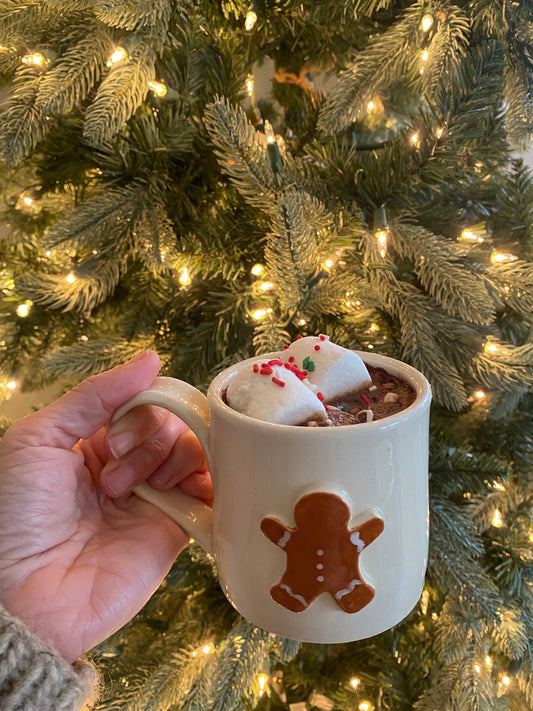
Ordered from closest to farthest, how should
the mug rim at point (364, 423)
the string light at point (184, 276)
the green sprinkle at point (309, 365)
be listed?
1. the mug rim at point (364, 423)
2. the green sprinkle at point (309, 365)
3. the string light at point (184, 276)

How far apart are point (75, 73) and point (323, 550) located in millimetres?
700

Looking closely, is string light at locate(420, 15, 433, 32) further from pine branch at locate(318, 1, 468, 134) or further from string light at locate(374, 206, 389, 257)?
string light at locate(374, 206, 389, 257)

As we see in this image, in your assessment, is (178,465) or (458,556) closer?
(178,465)

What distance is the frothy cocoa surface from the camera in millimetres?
551

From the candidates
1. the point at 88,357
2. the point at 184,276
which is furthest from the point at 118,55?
the point at 88,357

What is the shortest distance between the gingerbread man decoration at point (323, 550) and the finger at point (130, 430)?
0.76ft

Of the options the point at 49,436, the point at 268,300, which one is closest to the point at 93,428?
the point at 49,436

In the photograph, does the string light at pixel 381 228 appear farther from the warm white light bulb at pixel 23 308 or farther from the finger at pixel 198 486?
the warm white light bulb at pixel 23 308

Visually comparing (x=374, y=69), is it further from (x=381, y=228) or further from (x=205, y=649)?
(x=205, y=649)

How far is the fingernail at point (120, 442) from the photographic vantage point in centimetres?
68

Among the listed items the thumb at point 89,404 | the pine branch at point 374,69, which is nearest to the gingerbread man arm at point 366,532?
the thumb at point 89,404

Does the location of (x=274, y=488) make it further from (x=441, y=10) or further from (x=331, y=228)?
(x=441, y=10)

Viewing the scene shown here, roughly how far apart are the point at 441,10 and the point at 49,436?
81cm

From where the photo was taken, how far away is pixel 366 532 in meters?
0.53
